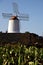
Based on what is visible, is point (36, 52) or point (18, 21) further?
point (18, 21)

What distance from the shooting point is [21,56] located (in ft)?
21.9

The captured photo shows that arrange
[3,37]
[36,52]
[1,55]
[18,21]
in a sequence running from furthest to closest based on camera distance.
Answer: [18,21] → [3,37] → [1,55] → [36,52]

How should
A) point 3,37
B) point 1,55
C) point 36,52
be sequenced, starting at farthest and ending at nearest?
point 3,37
point 1,55
point 36,52

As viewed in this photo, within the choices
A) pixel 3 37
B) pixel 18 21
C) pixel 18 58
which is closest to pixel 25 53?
pixel 18 58

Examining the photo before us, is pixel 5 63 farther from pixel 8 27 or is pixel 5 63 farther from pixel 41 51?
pixel 8 27

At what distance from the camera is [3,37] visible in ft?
54.7

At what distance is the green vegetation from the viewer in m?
6.46

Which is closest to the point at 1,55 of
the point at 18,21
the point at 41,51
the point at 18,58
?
the point at 18,58

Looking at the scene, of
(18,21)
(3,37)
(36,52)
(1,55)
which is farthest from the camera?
(18,21)

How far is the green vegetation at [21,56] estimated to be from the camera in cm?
646

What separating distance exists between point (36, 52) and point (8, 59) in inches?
32.6

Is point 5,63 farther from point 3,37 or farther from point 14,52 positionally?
point 3,37

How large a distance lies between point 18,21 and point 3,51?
3067 cm

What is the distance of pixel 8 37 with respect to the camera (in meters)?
17.6
